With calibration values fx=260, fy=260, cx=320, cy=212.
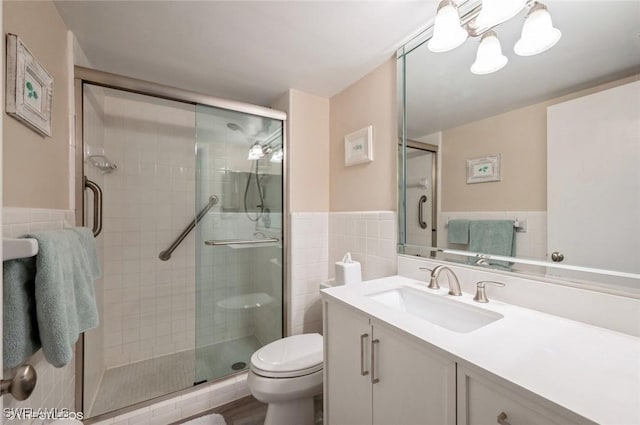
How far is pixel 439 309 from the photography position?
3.55 ft

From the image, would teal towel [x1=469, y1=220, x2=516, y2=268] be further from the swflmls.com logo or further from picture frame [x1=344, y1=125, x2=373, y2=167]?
the swflmls.com logo

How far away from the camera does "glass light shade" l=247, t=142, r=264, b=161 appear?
6.16ft

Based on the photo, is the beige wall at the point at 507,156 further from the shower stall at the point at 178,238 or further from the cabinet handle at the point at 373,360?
the shower stall at the point at 178,238

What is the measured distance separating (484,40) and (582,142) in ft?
1.87

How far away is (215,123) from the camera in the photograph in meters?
1.75

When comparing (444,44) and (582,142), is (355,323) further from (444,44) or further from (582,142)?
(444,44)

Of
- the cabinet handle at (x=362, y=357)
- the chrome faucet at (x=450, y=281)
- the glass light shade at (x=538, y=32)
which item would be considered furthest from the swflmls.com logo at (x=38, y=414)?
the glass light shade at (x=538, y=32)

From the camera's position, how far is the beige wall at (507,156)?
962 mm

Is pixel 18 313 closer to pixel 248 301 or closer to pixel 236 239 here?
pixel 236 239

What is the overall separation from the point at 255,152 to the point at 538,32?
1590 millimetres

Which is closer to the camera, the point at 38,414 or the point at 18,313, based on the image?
the point at 18,313

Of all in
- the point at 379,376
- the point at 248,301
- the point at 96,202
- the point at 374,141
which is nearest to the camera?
the point at 379,376

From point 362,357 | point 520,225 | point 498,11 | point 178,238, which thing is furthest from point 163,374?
point 498,11

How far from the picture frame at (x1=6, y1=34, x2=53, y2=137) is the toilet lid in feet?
4.38
